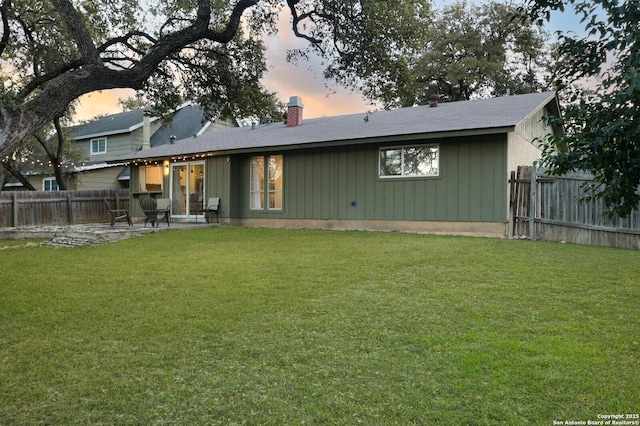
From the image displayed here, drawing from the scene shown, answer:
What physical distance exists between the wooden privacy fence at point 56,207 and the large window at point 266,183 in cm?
676

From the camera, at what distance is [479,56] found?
25719mm

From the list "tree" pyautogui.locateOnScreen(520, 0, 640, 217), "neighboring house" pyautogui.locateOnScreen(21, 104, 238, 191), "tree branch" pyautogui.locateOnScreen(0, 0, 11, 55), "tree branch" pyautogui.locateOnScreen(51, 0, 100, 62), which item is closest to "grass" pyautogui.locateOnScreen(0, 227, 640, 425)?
"tree" pyautogui.locateOnScreen(520, 0, 640, 217)

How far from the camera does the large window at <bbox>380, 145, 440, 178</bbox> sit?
11.1 metres

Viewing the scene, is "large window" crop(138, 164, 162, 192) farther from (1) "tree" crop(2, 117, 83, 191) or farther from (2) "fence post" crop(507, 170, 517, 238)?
(2) "fence post" crop(507, 170, 517, 238)

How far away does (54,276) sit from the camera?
5.73m

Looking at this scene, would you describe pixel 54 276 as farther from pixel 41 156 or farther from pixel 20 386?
pixel 41 156

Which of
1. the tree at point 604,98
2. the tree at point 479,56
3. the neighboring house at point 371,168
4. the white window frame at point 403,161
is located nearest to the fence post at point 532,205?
the neighboring house at point 371,168

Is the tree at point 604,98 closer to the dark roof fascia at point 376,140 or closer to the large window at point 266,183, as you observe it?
the dark roof fascia at point 376,140

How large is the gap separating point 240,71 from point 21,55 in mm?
9425

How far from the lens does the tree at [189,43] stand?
5.54 metres

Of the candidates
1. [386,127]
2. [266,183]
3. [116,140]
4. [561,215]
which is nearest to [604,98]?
[561,215]

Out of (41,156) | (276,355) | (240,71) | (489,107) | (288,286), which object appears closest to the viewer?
(276,355)

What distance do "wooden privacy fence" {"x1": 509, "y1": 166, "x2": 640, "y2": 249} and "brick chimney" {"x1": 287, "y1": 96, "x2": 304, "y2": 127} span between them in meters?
8.43

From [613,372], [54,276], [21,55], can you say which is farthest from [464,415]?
[21,55]
